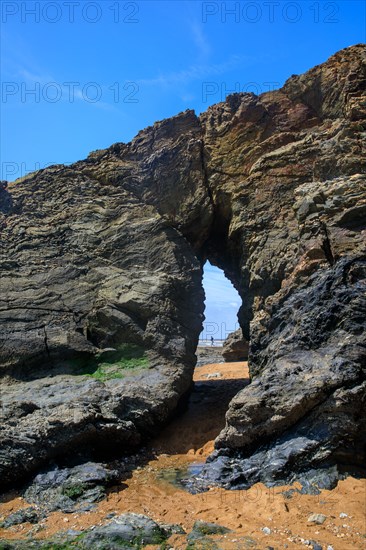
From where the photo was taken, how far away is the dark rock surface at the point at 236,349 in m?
31.0

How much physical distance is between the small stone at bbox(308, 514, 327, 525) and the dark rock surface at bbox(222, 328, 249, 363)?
22.6m

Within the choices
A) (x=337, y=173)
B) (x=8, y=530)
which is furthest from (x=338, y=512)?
(x=337, y=173)

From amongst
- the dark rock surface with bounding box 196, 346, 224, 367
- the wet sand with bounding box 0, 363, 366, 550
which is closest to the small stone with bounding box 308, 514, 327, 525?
the wet sand with bounding box 0, 363, 366, 550

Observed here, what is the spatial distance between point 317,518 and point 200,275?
32.4 ft

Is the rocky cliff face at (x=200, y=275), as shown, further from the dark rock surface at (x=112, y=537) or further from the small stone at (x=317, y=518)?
the dark rock surface at (x=112, y=537)

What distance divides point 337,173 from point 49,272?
33.8ft

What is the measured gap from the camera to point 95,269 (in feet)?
53.7

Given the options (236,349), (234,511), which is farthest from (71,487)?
(236,349)

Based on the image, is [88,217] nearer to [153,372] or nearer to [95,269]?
[95,269]

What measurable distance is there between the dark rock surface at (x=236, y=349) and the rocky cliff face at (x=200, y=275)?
11.9m

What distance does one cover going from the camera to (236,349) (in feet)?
103

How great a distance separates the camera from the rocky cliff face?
35.6 ft

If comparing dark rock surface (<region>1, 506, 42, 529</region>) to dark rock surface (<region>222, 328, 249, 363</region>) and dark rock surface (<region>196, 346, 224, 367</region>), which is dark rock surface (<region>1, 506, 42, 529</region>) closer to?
dark rock surface (<region>222, 328, 249, 363</region>)

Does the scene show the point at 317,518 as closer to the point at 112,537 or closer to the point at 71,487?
the point at 112,537
